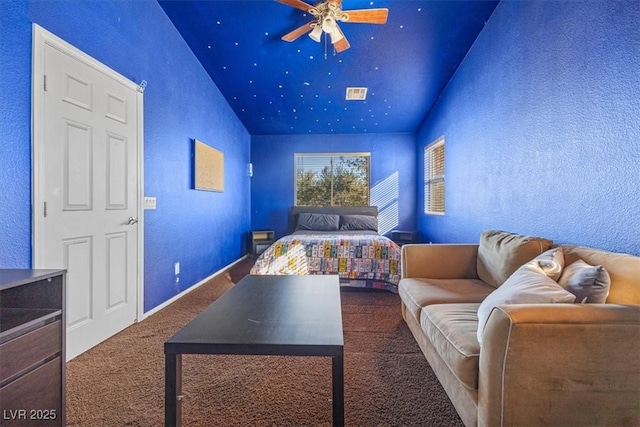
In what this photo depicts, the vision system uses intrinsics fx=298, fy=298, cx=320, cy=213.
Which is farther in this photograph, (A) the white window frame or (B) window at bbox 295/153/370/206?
(B) window at bbox 295/153/370/206

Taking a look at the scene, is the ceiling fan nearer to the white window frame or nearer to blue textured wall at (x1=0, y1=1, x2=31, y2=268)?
blue textured wall at (x1=0, y1=1, x2=31, y2=268)

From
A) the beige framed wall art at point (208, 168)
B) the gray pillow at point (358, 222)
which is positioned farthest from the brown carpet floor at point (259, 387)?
the gray pillow at point (358, 222)

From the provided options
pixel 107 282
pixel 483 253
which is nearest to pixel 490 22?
pixel 483 253

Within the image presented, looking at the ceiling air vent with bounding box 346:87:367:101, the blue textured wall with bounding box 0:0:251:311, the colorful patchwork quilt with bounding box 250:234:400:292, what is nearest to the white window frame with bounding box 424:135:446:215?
the ceiling air vent with bounding box 346:87:367:101

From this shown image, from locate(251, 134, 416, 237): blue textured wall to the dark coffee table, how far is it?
447 cm

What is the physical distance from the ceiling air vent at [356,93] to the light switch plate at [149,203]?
9.70ft

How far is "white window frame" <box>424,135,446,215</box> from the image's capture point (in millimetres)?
4496

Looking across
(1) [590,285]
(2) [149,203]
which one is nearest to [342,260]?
(2) [149,203]

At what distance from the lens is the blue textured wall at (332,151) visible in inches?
231

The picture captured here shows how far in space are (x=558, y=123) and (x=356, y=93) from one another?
113 inches

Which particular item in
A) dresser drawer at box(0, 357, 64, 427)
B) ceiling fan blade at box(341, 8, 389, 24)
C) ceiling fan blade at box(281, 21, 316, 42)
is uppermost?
ceiling fan blade at box(281, 21, 316, 42)

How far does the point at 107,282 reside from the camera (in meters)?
2.24

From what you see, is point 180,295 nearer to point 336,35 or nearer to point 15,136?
point 15,136

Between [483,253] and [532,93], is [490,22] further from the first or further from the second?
[483,253]
